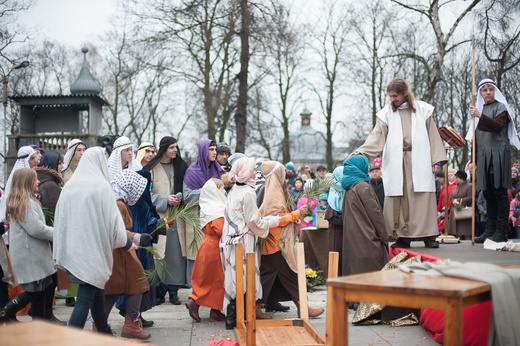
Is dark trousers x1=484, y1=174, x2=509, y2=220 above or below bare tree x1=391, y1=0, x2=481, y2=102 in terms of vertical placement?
below

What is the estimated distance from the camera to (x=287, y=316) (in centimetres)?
822

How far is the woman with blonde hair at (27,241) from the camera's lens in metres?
6.97

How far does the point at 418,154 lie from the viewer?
8.37 metres

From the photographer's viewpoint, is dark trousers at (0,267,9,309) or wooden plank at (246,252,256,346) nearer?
wooden plank at (246,252,256,346)

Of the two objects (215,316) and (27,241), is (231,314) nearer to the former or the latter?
(215,316)

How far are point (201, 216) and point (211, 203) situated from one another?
0.63 feet

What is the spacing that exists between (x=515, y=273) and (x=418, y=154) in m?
4.02

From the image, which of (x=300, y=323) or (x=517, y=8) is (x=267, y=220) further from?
(x=517, y=8)

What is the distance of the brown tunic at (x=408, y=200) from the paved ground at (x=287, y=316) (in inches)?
10.9

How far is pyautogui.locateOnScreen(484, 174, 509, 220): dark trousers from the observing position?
28.3ft

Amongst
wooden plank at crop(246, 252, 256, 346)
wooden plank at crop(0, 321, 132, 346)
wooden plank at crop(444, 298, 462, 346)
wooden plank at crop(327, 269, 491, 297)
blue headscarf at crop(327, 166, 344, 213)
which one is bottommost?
wooden plank at crop(246, 252, 256, 346)

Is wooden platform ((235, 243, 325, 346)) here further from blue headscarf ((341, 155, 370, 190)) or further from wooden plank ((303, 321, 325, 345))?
blue headscarf ((341, 155, 370, 190))

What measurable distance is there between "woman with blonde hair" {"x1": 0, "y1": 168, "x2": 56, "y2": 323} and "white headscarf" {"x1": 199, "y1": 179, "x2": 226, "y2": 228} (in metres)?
1.73

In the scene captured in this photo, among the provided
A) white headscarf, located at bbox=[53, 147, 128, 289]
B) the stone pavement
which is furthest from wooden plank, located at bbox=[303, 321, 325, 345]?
white headscarf, located at bbox=[53, 147, 128, 289]
